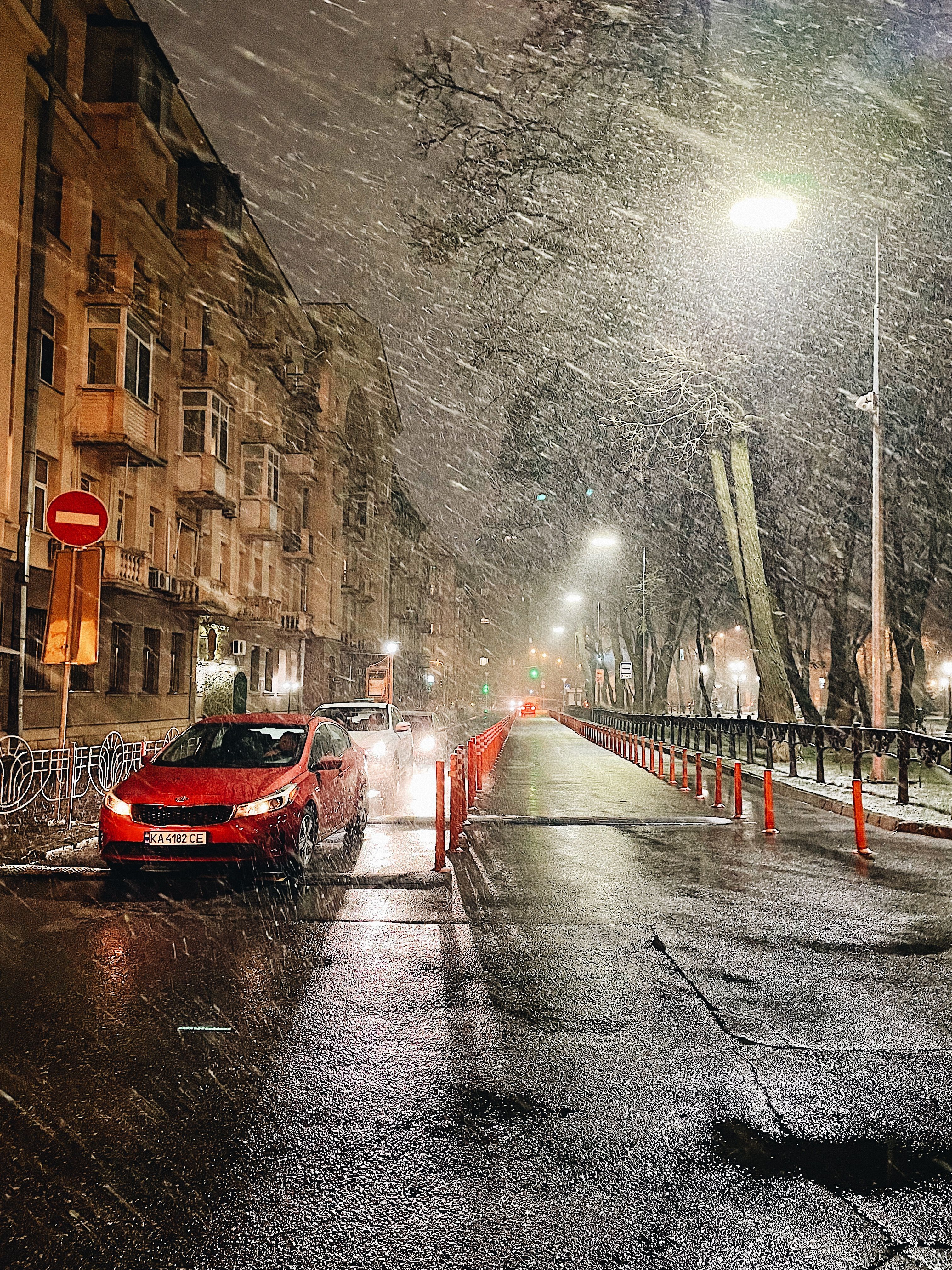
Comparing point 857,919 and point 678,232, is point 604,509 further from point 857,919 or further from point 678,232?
point 857,919

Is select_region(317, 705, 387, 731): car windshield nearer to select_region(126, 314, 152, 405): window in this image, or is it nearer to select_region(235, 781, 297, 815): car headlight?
select_region(235, 781, 297, 815): car headlight

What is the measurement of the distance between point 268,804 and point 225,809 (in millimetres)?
390

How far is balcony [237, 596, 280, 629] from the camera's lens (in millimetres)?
35344

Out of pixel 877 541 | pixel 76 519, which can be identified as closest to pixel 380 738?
pixel 76 519

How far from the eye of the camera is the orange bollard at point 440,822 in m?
10.4

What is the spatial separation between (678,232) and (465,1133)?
760 inches

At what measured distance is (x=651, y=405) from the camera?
1011 inches

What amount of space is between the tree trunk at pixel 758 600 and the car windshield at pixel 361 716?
494 inches

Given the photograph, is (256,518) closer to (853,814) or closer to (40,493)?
(40,493)

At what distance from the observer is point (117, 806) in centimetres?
946

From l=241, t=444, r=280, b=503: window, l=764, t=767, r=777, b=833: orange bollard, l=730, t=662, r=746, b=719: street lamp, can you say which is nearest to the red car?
l=764, t=767, r=777, b=833: orange bollard

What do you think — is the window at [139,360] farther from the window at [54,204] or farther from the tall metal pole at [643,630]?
the tall metal pole at [643,630]

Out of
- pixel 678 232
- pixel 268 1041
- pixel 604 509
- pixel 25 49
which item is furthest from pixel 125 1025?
pixel 604 509

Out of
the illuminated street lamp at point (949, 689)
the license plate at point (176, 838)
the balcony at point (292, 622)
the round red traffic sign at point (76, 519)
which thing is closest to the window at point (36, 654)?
the round red traffic sign at point (76, 519)
